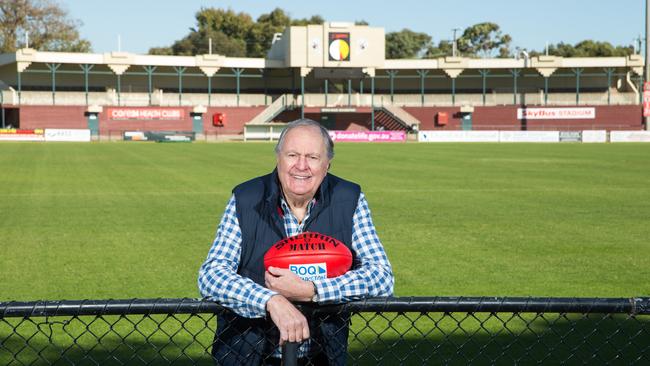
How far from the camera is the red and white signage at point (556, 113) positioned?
269ft

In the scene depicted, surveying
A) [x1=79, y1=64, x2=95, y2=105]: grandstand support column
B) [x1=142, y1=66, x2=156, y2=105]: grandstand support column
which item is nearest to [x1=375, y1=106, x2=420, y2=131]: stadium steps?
[x1=142, y1=66, x2=156, y2=105]: grandstand support column

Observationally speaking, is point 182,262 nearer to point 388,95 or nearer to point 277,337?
point 277,337

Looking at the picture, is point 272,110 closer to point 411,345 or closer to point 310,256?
point 411,345

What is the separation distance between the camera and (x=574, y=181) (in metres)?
25.7

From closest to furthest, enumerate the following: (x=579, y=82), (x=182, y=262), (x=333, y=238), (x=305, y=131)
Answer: (x=333, y=238) → (x=305, y=131) → (x=182, y=262) → (x=579, y=82)

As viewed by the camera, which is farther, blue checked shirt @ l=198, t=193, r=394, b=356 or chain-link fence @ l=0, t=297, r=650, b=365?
chain-link fence @ l=0, t=297, r=650, b=365

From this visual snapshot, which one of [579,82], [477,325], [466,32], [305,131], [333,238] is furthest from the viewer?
[466,32]

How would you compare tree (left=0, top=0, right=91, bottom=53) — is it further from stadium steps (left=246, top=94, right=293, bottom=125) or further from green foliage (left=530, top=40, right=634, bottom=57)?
green foliage (left=530, top=40, right=634, bottom=57)

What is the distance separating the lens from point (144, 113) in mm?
77688

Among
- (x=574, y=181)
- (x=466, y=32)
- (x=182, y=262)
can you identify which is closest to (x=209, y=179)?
(x=574, y=181)

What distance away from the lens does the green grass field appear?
33.4 feet

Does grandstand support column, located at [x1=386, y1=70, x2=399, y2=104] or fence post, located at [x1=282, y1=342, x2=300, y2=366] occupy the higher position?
grandstand support column, located at [x1=386, y1=70, x2=399, y2=104]

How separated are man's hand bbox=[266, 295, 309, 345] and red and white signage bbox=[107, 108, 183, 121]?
76.2m

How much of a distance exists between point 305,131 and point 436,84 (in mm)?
87742
